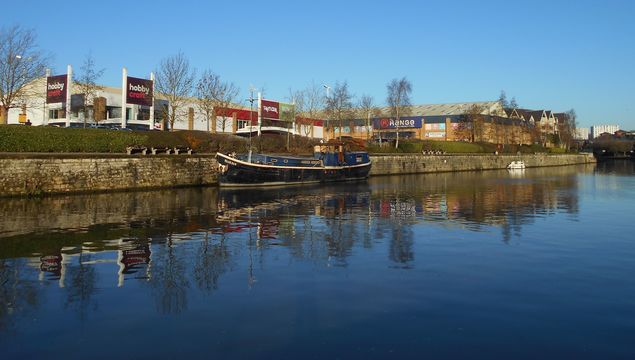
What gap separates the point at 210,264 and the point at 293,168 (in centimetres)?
2899

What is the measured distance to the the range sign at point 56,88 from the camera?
173 ft

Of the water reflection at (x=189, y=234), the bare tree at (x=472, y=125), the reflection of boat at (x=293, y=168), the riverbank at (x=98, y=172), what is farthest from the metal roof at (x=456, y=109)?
the water reflection at (x=189, y=234)

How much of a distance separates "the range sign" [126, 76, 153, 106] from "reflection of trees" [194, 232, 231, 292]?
43479mm

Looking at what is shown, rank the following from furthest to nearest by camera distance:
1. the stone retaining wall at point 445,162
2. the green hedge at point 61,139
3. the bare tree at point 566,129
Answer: the bare tree at point 566,129
the stone retaining wall at point 445,162
the green hedge at point 61,139

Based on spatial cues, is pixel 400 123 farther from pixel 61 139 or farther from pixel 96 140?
pixel 61 139

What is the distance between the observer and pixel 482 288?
33.4 ft

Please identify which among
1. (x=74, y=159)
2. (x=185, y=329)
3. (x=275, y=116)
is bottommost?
(x=185, y=329)

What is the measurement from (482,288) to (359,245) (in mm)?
5022

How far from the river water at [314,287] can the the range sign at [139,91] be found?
36399mm

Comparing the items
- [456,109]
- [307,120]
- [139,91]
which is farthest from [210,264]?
[456,109]

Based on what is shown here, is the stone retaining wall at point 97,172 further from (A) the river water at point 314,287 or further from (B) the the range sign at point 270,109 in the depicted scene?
(B) the the range sign at point 270,109

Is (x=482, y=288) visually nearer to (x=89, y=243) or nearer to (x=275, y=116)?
(x=89, y=243)

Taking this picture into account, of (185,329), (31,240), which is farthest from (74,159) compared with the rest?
(185,329)

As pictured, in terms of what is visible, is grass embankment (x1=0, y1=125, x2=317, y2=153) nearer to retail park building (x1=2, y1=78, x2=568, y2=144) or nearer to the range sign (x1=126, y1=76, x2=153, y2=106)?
retail park building (x1=2, y1=78, x2=568, y2=144)
